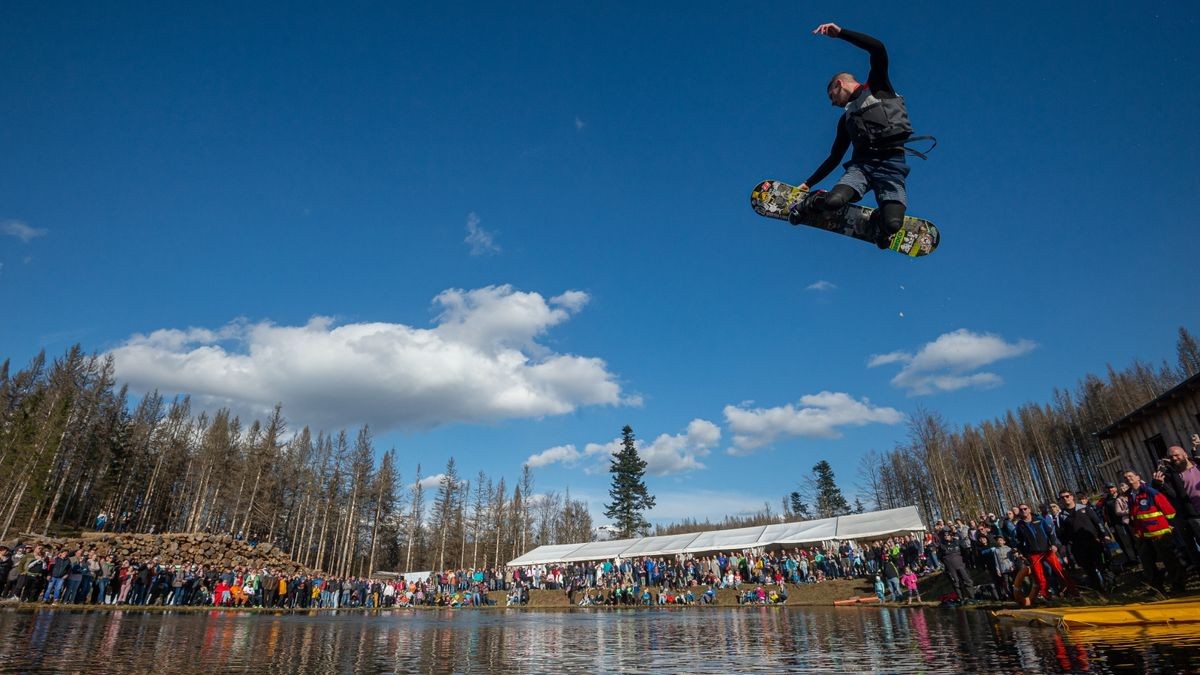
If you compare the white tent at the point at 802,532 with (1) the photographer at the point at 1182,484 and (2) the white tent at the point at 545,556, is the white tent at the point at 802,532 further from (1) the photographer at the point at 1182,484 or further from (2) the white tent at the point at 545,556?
(1) the photographer at the point at 1182,484

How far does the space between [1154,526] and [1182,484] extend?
65 cm

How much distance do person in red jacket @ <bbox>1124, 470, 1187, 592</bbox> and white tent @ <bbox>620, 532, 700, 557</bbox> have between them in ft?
90.2

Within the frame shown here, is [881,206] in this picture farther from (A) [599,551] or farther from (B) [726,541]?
(A) [599,551]

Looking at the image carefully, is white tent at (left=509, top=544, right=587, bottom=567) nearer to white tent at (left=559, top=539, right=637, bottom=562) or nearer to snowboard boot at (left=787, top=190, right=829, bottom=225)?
white tent at (left=559, top=539, right=637, bottom=562)

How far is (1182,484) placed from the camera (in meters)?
7.58

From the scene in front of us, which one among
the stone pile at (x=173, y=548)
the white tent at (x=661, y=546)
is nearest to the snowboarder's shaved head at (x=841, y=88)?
the white tent at (x=661, y=546)

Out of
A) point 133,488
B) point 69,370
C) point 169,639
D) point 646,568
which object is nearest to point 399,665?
point 169,639

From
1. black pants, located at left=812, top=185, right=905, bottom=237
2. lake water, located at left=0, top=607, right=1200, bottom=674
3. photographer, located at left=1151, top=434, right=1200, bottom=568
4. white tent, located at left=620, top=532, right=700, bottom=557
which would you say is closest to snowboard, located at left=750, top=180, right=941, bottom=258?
black pants, located at left=812, top=185, right=905, bottom=237

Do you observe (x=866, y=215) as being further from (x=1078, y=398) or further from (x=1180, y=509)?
(x=1078, y=398)

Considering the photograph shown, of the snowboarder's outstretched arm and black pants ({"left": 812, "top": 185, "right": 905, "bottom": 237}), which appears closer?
the snowboarder's outstretched arm

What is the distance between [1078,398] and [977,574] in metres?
50.8

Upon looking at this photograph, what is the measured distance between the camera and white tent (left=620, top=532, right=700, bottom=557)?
34.3 meters

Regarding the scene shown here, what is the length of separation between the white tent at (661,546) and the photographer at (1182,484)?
2776 cm

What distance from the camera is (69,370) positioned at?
49.5m
